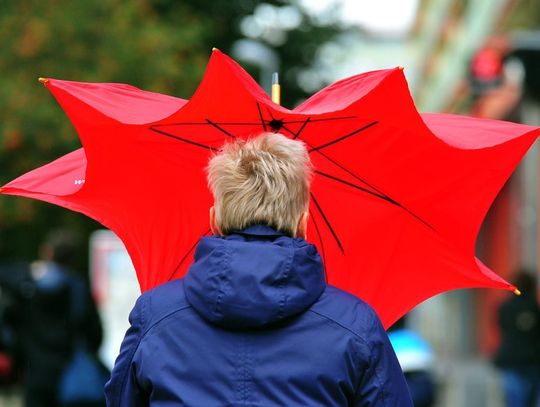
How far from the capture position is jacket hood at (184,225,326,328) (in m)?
2.66

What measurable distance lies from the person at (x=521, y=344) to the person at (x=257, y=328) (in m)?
8.14

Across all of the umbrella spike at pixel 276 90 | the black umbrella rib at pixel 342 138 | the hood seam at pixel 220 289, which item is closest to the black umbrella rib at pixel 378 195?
the black umbrella rib at pixel 342 138

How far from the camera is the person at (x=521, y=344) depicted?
35.1ft

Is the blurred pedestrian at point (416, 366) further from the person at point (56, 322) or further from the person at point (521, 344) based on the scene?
the person at point (521, 344)

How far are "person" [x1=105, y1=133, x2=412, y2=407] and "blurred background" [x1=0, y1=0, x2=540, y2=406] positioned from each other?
178 inches

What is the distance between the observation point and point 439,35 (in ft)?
120

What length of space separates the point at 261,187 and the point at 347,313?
0.37m

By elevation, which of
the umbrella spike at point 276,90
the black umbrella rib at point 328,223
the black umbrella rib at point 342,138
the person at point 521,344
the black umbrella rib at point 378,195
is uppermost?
the umbrella spike at point 276,90

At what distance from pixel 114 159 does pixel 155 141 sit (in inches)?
5.6

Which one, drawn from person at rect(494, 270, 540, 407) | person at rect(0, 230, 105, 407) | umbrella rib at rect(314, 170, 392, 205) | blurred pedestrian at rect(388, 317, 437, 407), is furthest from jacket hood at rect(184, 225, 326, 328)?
person at rect(494, 270, 540, 407)

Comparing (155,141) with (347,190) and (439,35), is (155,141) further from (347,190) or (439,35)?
(439,35)

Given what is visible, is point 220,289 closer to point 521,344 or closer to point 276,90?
point 276,90

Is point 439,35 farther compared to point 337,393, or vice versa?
point 439,35

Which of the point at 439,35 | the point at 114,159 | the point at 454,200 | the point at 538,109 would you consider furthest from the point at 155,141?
Answer: the point at 439,35
